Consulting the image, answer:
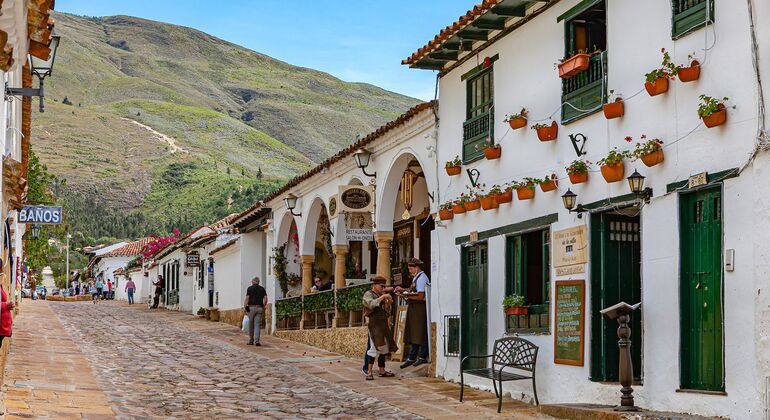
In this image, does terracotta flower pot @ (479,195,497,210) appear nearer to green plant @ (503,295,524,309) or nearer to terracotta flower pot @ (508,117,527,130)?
terracotta flower pot @ (508,117,527,130)

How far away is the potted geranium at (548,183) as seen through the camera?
40.0 feet

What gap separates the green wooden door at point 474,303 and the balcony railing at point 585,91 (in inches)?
119

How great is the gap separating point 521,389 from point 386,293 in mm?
3651

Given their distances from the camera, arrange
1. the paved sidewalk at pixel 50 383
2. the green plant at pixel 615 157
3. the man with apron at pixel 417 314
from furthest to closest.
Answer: the man with apron at pixel 417 314 < the paved sidewalk at pixel 50 383 < the green plant at pixel 615 157

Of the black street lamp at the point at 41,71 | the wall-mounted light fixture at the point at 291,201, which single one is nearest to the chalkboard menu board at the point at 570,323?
the black street lamp at the point at 41,71

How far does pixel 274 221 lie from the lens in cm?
2723

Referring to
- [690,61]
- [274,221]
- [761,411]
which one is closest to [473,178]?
[690,61]

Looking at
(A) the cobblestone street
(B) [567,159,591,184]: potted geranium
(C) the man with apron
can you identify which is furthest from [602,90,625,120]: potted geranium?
(C) the man with apron

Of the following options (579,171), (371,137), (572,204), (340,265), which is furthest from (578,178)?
(340,265)

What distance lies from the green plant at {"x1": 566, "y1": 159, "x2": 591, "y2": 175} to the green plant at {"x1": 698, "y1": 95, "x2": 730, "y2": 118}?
2.26 m

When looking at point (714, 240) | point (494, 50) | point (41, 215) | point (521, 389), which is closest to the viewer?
point (714, 240)

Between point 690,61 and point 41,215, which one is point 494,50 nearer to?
point 690,61

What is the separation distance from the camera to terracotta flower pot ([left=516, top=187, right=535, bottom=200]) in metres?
12.7

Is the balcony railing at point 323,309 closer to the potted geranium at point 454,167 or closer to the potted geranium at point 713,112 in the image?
the potted geranium at point 454,167
